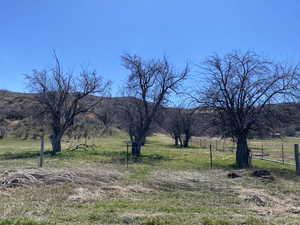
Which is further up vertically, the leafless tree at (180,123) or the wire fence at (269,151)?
the leafless tree at (180,123)

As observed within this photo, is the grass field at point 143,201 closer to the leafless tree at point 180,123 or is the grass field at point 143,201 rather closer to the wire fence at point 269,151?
the wire fence at point 269,151

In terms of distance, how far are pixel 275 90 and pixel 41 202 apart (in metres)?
13.5

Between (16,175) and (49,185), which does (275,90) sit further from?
(16,175)

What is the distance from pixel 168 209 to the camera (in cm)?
557

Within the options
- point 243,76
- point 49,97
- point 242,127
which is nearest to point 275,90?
point 243,76

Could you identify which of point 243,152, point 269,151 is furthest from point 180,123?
point 243,152

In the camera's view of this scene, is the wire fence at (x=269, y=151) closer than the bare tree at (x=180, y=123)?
Yes

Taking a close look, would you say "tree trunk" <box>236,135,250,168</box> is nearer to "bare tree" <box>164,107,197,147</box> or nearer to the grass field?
the grass field

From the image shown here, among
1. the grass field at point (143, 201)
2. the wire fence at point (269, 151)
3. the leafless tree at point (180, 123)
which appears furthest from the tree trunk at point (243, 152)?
the leafless tree at point (180, 123)

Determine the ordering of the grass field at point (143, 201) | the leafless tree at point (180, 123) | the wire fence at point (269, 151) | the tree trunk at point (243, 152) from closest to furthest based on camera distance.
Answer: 1. the grass field at point (143, 201)
2. the tree trunk at point (243, 152)
3. the wire fence at point (269, 151)
4. the leafless tree at point (180, 123)

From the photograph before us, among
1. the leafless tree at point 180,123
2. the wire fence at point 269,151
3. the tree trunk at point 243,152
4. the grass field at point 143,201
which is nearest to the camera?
the grass field at point 143,201

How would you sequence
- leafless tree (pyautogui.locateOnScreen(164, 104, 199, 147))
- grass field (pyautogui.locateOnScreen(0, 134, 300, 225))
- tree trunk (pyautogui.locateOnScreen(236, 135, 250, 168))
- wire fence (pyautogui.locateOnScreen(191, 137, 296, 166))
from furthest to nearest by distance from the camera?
leafless tree (pyautogui.locateOnScreen(164, 104, 199, 147)) < wire fence (pyautogui.locateOnScreen(191, 137, 296, 166)) < tree trunk (pyautogui.locateOnScreen(236, 135, 250, 168)) < grass field (pyautogui.locateOnScreen(0, 134, 300, 225))

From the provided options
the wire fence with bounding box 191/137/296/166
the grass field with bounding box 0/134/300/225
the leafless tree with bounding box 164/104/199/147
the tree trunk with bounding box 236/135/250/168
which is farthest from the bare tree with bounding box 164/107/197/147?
the grass field with bounding box 0/134/300/225

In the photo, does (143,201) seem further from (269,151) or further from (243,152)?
(269,151)
